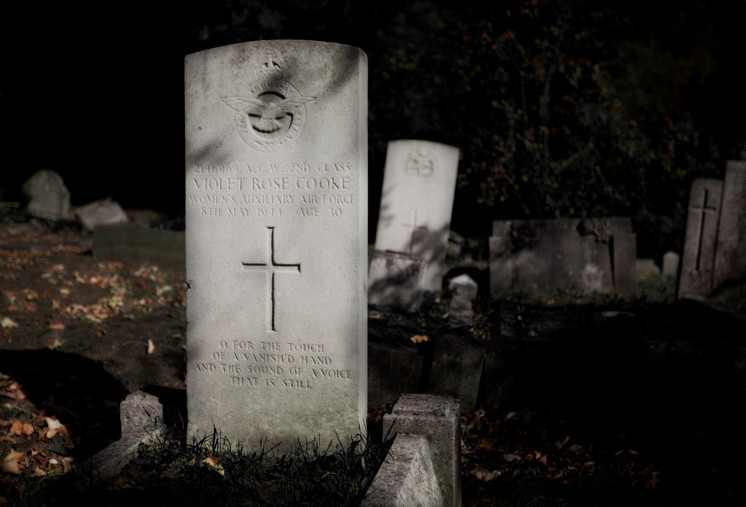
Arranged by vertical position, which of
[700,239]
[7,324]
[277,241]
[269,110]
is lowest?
[7,324]

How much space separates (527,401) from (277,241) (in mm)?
2328

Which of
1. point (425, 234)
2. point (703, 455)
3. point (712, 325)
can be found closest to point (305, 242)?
point (703, 455)

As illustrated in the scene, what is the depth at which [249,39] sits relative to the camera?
10.7 metres

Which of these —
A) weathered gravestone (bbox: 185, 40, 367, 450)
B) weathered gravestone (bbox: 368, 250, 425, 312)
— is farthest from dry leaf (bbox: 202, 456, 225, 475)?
weathered gravestone (bbox: 368, 250, 425, 312)

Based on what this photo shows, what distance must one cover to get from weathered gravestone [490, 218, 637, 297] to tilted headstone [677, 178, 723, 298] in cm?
70

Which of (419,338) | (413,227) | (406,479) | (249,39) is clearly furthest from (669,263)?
(406,479)

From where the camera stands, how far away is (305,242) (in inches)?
132

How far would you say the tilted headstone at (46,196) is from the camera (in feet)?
47.6

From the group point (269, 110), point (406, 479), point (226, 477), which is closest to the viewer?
point (406, 479)

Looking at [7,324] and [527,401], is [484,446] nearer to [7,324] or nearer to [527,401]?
[527,401]

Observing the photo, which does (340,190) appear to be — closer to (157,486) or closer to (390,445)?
(390,445)

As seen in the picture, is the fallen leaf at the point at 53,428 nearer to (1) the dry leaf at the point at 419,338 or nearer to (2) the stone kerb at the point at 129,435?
(2) the stone kerb at the point at 129,435

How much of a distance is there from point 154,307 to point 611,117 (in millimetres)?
8939

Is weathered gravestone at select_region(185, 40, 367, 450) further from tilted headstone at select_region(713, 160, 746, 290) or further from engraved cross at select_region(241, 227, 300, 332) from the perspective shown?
tilted headstone at select_region(713, 160, 746, 290)
